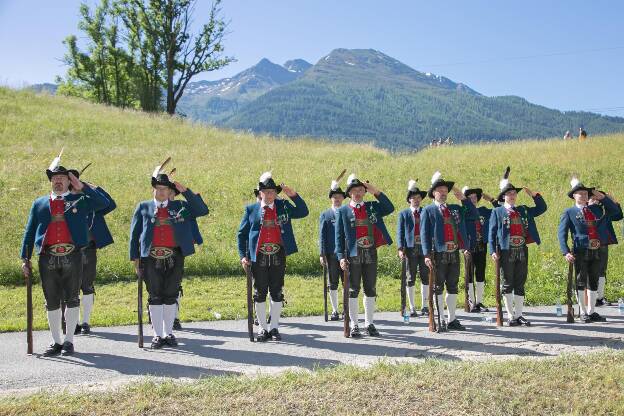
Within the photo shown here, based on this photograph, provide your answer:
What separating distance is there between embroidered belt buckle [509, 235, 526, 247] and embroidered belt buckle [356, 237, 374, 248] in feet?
8.63

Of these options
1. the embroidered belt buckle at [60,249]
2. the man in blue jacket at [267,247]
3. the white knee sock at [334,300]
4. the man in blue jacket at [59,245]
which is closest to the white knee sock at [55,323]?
the man in blue jacket at [59,245]

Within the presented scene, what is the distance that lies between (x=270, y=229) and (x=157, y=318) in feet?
7.33

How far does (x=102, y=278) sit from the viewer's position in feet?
53.2

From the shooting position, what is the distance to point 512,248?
10.8m

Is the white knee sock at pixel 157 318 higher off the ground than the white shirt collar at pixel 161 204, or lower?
lower

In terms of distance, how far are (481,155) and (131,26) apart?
36.7 meters

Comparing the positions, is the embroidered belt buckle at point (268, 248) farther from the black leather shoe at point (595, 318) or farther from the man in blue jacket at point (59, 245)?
the black leather shoe at point (595, 318)

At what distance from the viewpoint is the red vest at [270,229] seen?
32.1 ft

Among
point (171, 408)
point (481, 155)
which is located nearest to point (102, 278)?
point (171, 408)

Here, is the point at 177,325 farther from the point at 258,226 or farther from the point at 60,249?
the point at 60,249

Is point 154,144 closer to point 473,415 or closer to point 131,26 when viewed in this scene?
point 131,26

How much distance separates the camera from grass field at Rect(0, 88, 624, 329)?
16.8 m

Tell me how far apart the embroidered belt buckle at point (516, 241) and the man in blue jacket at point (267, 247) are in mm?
3947

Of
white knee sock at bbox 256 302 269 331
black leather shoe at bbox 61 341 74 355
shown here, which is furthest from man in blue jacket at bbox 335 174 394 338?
black leather shoe at bbox 61 341 74 355
